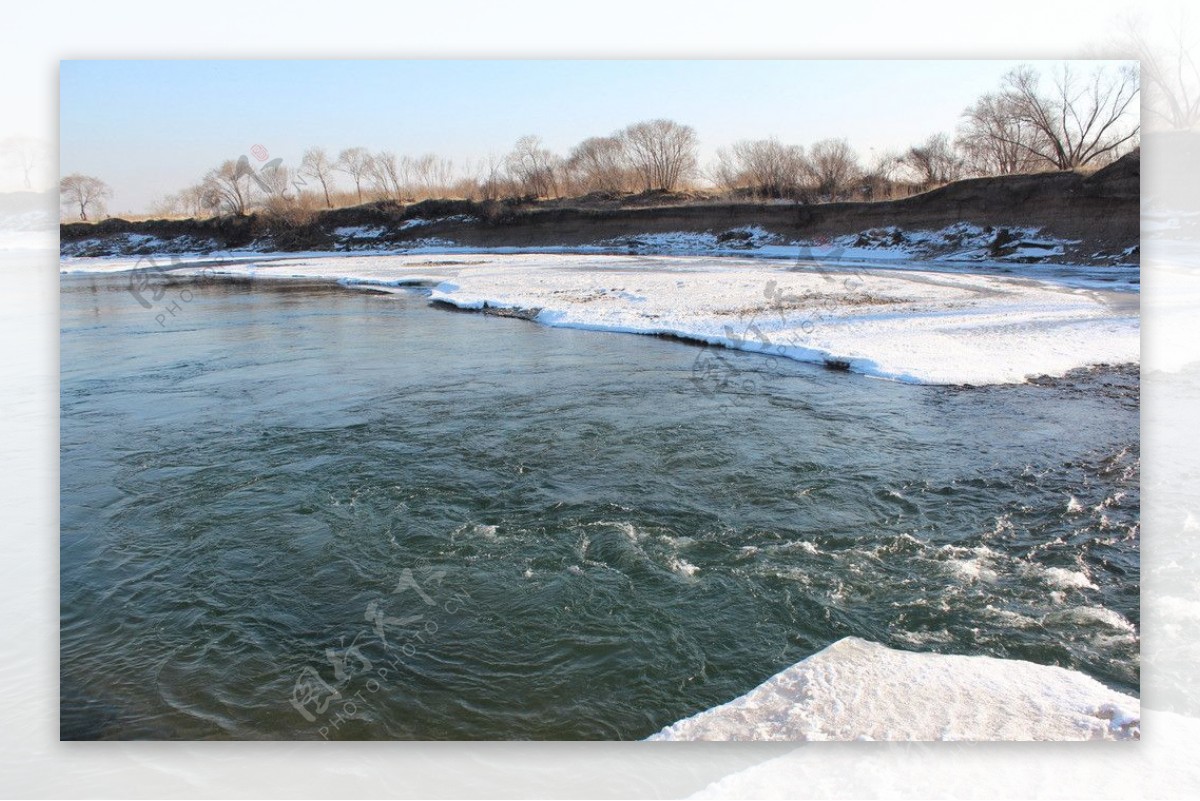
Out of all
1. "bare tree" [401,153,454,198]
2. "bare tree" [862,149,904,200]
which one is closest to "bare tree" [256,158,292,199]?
"bare tree" [401,153,454,198]

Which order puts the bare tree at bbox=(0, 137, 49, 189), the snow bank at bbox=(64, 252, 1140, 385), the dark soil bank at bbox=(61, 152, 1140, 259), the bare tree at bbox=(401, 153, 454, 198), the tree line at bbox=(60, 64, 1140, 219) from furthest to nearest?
the snow bank at bbox=(64, 252, 1140, 385) < the bare tree at bbox=(401, 153, 454, 198) < the dark soil bank at bbox=(61, 152, 1140, 259) < the tree line at bbox=(60, 64, 1140, 219) < the bare tree at bbox=(0, 137, 49, 189)

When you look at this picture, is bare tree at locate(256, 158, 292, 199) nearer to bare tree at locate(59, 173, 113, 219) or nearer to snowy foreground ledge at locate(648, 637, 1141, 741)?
bare tree at locate(59, 173, 113, 219)

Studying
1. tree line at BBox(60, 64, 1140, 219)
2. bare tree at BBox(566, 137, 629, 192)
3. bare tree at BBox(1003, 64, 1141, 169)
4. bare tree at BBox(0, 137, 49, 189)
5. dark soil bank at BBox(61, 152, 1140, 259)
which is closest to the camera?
bare tree at BBox(0, 137, 49, 189)

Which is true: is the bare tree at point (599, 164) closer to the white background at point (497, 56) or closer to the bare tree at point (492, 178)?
the bare tree at point (492, 178)

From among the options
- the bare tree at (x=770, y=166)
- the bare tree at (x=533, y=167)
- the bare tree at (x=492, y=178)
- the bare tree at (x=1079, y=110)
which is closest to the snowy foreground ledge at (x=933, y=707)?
the bare tree at (x=1079, y=110)

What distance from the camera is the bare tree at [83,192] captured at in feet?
12.8

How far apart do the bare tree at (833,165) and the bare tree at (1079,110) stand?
0.95m

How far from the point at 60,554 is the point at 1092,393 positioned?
6069 millimetres

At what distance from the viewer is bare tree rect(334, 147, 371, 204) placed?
16.8ft

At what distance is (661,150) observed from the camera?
5.46 m

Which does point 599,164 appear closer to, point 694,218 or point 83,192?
point 694,218

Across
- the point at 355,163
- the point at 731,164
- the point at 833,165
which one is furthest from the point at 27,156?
the point at 833,165

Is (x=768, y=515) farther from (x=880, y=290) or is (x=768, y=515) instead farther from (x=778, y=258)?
(x=880, y=290)

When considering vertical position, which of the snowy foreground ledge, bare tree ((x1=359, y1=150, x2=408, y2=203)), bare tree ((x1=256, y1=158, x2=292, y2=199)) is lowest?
the snowy foreground ledge
